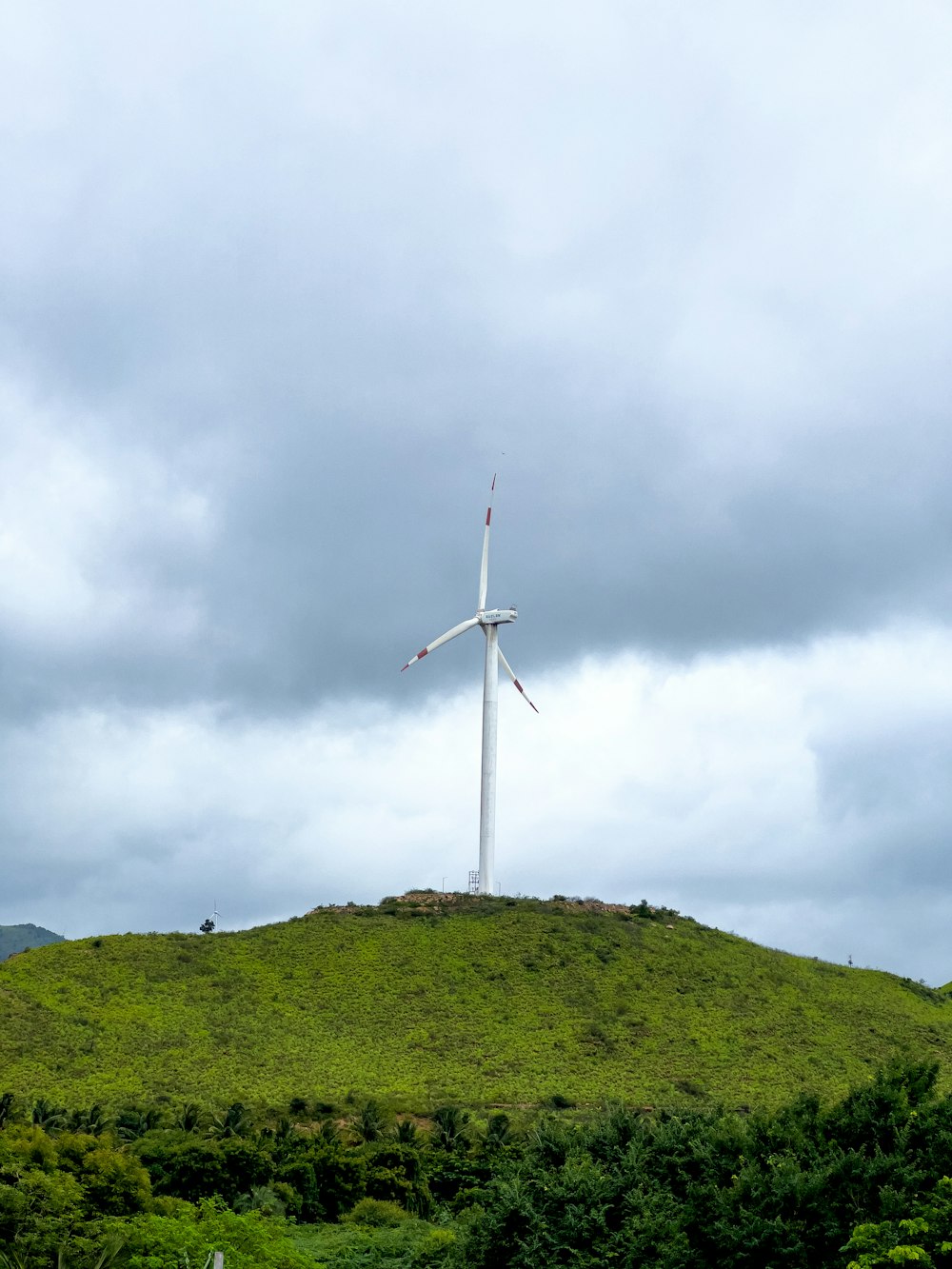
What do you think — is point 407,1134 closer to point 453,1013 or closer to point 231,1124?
point 231,1124

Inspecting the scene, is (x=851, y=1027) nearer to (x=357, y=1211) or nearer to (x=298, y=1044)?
(x=298, y=1044)

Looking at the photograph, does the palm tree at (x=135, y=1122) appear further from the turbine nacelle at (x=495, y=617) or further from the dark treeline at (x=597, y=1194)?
the turbine nacelle at (x=495, y=617)

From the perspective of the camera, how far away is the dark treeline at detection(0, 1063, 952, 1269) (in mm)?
23266

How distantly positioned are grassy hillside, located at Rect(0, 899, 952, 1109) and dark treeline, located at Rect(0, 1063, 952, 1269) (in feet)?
54.4

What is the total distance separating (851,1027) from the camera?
2943 inches

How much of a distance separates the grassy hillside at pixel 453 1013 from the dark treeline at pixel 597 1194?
16.6 meters

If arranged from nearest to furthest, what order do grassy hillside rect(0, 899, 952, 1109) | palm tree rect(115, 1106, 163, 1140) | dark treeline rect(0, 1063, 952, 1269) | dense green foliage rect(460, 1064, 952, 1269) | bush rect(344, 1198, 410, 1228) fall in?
dense green foliage rect(460, 1064, 952, 1269), dark treeline rect(0, 1063, 952, 1269), bush rect(344, 1198, 410, 1228), palm tree rect(115, 1106, 163, 1140), grassy hillside rect(0, 899, 952, 1109)

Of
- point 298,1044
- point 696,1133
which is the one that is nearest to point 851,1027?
point 298,1044

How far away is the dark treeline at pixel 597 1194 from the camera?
23.3 meters

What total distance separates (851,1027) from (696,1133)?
167 feet

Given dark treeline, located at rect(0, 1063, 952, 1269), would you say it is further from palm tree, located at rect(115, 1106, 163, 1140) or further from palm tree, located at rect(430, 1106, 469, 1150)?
palm tree, located at rect(115, 1106, 163, 1140)

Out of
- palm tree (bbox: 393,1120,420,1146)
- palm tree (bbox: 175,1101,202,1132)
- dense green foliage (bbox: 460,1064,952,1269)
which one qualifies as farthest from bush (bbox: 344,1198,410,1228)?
dense green foliage (bbox: 460,1064,952,1269)

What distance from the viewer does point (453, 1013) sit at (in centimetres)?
7188

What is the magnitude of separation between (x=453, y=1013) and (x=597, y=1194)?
151 feet
